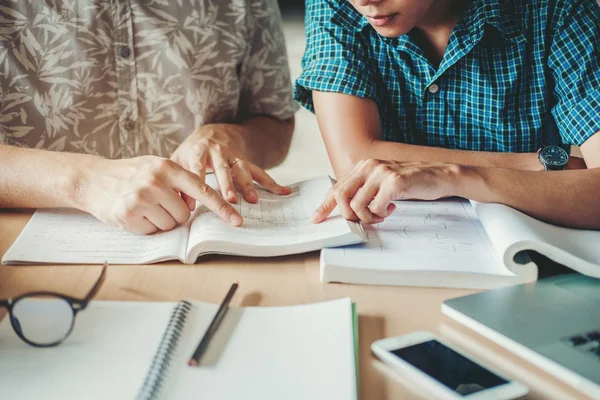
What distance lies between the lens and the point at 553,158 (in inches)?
48.4

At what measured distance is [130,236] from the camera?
95 cm

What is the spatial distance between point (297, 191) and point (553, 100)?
660mm

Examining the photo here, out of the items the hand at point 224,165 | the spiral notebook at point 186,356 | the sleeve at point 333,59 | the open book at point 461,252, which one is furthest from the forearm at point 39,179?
the sleeve at point 333,59

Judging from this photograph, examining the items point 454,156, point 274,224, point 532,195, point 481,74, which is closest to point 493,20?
point 481,74

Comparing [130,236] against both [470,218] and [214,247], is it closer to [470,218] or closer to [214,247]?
[214,247]

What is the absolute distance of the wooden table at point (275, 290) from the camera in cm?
70

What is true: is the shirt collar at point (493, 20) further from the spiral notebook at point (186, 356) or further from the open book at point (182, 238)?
the spiral notebook at point (186, 356)

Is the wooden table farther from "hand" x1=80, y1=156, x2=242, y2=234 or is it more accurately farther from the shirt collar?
the shirt collar

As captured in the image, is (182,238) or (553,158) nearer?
(182,238)

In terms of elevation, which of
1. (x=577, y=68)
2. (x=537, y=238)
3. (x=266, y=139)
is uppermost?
(x=577, y=68)

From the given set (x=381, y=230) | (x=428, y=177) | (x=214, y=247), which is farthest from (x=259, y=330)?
(x=428, y=177)

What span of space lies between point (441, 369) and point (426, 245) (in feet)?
0.96

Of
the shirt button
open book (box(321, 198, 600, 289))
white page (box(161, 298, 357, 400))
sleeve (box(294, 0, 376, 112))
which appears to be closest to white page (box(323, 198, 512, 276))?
open book (box(321, 198, 600, 289))

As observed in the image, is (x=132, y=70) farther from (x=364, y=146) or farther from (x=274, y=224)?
(x=274, y=224)
